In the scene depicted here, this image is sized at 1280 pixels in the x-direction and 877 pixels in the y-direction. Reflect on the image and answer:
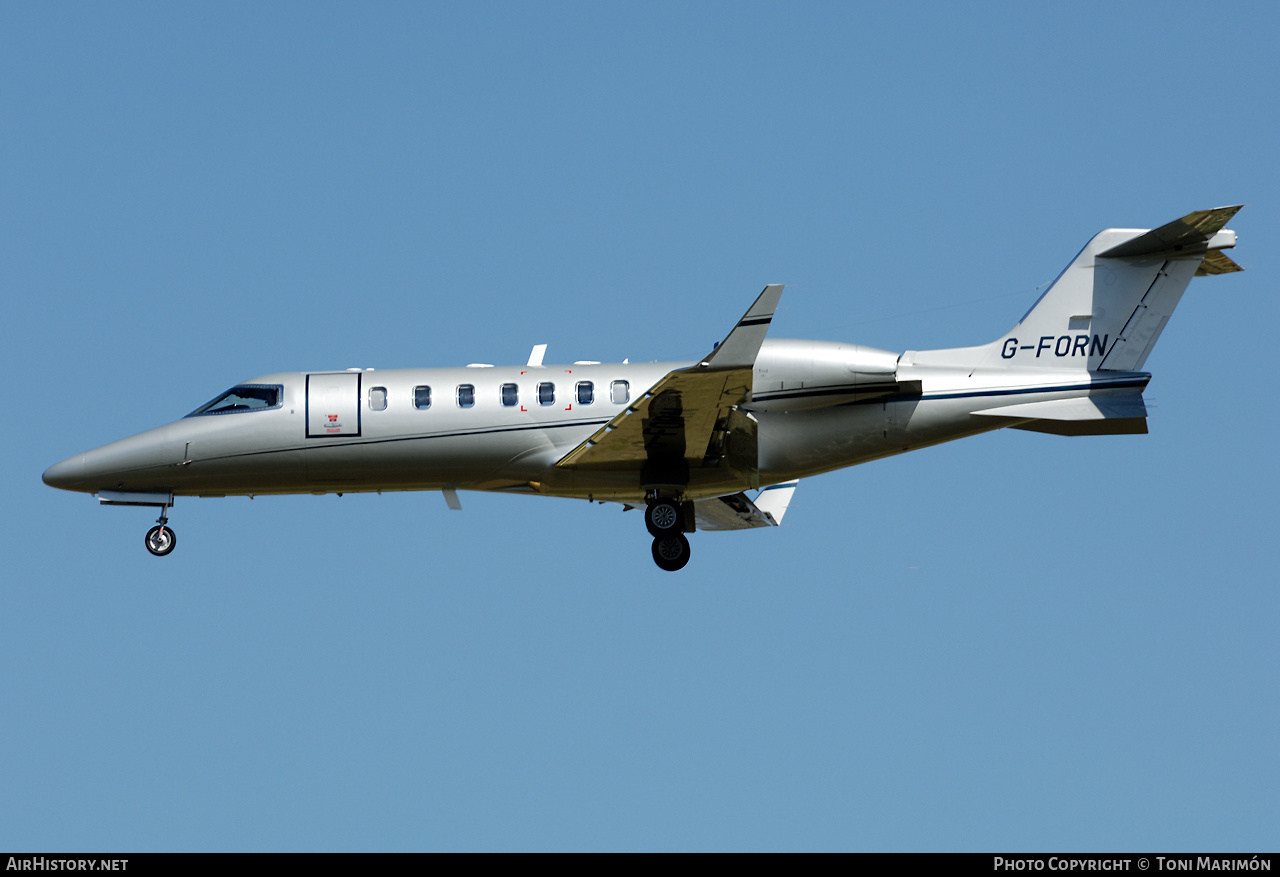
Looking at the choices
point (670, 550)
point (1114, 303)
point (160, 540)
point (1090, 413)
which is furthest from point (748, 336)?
point (160, 540)

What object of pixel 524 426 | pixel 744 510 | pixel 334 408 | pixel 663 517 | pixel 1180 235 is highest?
pixel 1180 235

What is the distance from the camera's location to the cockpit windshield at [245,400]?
2152 cm

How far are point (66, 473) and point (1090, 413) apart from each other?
15.1 m

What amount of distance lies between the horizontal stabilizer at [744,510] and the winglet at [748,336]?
16.4 feet

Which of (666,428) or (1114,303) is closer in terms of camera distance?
(666,428)

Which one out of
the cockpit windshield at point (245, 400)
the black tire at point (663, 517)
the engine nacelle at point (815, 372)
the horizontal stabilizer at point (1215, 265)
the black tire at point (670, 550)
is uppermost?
the horizontal stabilizer at point (1215, 265)

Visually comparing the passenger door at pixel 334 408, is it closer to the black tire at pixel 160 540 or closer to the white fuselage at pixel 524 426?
the white fuselage at pixel 524 426

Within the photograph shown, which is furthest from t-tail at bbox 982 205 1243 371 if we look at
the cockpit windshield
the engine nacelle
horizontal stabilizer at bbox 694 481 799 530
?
the cockpit windshield

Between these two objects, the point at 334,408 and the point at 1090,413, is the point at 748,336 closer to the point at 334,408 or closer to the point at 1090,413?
the point at 1090,413

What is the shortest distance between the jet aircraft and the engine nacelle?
0.07ft

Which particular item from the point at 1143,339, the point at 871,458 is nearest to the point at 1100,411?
the point at 1143,339

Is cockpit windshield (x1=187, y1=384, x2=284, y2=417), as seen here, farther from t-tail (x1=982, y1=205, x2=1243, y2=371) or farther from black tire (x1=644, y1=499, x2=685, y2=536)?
t-tail (x1=982, y1=205, x2=1243, y2=371)

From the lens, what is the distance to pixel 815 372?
1994 centimetres

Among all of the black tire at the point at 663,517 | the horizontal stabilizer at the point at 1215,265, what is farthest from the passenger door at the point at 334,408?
the horizontal stabilizer at the point at 1215,265
